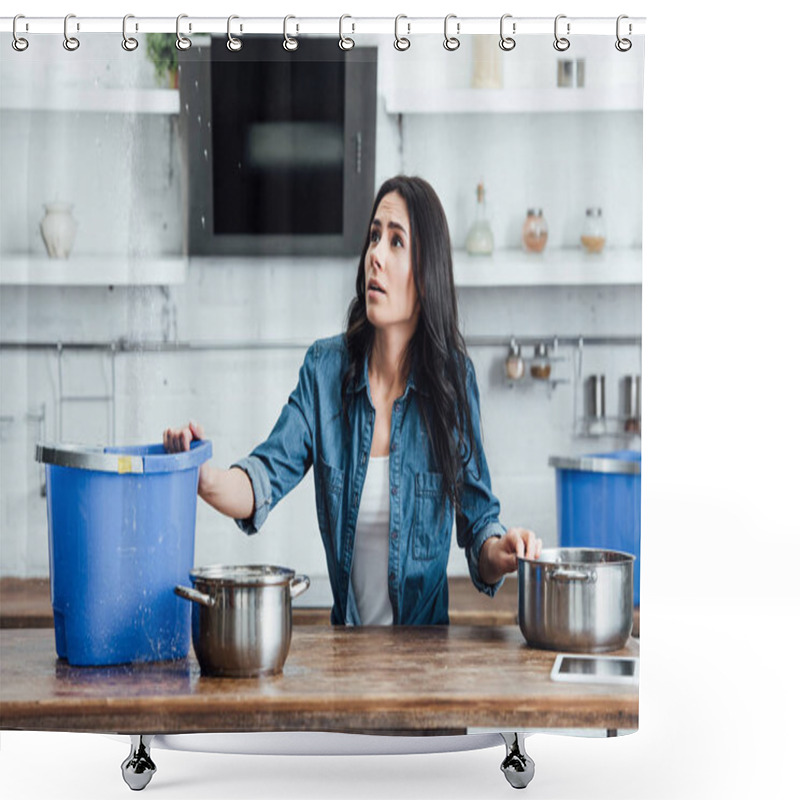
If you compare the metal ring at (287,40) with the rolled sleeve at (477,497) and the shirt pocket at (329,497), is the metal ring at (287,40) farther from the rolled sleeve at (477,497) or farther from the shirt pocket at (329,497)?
the shirt pocket at (329,497)

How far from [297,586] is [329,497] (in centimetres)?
18

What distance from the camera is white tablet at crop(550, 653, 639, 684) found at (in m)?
2.09

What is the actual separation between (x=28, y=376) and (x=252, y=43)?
74 centimetres

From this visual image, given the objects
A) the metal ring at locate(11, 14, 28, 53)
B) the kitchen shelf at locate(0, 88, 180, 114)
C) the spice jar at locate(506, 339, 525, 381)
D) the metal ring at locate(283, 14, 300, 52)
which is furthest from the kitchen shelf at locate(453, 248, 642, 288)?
the metal ring at locate(11, 14, 28, 53)

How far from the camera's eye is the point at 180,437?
7.23ft

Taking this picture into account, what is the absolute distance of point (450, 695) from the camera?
2076 millimetres

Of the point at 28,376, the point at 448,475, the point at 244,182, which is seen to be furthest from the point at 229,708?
the point at 244,182

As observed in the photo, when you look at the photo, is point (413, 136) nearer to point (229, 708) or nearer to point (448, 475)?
point (448, 475)

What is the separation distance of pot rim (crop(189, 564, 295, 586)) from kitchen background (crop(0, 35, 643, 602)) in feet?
0.07

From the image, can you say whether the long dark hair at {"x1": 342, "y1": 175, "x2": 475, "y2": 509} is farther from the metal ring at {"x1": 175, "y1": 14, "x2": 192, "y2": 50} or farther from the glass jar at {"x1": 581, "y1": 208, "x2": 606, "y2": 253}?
the metal ring at {"x1": 175, "y1": 14, "x2": 192, "y2": 50}

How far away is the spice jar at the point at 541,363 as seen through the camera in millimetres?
2168

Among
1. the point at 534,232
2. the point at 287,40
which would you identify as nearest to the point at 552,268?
the point at 534,232

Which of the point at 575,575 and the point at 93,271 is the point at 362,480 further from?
the point at 93,271

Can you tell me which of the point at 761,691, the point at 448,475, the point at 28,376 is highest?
the point at 28,376
